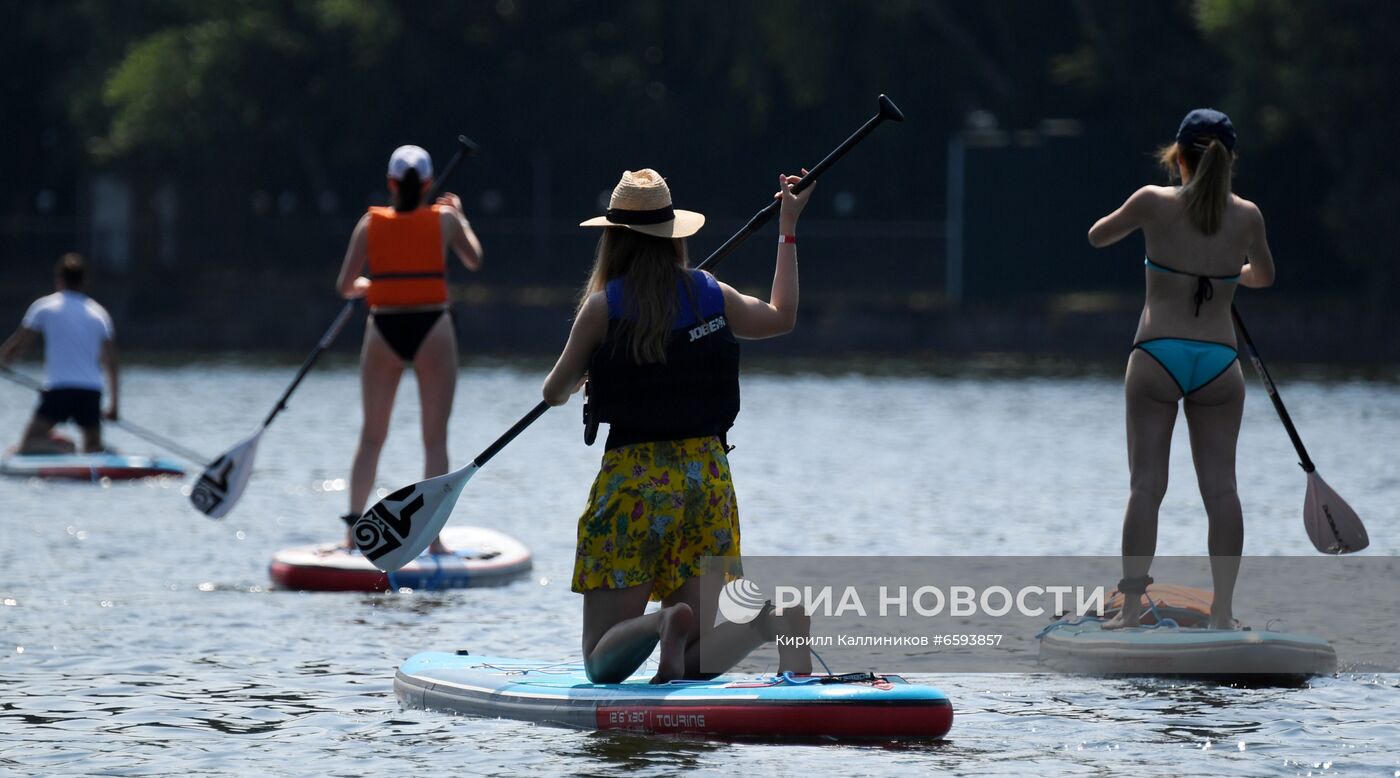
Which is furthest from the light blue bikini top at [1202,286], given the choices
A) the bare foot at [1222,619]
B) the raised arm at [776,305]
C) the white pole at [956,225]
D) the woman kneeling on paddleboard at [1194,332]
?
the white pole at [956,225]

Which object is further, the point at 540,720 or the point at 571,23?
the point at 571,23

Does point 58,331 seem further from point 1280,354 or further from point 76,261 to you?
point 1280,354

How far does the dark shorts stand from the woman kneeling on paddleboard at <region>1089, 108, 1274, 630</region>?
33.5 feet

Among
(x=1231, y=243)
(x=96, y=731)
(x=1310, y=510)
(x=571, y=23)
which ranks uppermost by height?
(x=571, y=23)

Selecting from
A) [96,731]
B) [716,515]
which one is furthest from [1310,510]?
[96,731]

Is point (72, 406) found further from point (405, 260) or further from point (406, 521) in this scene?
point (406, 521)

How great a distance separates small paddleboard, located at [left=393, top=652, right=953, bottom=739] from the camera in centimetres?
727

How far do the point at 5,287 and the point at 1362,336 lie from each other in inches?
932

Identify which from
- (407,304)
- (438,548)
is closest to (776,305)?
(407,304)

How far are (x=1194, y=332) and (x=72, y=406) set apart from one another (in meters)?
10.6

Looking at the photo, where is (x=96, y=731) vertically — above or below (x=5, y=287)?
below

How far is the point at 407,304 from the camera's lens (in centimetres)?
1102

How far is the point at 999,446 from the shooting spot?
2184 cm

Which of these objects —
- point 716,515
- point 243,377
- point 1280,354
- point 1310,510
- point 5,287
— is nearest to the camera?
point 716,515
